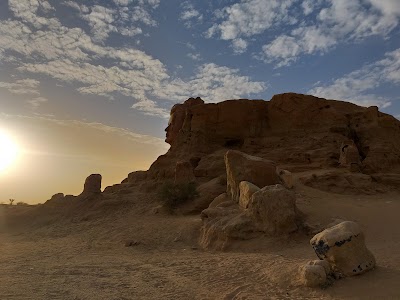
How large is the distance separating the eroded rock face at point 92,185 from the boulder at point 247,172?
12.2m

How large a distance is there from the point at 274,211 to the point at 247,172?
394 cm

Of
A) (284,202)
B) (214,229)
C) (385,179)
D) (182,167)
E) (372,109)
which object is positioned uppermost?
(372,109)

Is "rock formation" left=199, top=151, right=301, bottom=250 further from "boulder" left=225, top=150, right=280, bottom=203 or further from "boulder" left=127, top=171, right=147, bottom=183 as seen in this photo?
"boulder" left=127, top=171, right=147, bottom=183

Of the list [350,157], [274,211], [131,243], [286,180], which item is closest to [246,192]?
[274,211]

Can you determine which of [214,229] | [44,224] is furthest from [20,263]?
[44,224]

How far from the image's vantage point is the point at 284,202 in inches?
421

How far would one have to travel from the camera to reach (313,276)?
235 inches

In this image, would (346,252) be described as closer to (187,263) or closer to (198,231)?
(187,263)

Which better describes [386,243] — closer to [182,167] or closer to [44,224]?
[182,167]

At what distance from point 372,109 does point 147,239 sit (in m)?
20.4

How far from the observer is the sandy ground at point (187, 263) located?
6121 millimetres

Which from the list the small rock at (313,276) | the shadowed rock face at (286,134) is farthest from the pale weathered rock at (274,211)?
the shadowed rock face at (286,134)

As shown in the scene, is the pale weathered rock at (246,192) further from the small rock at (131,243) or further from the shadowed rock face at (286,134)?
the shadowed rock face at (286,134)

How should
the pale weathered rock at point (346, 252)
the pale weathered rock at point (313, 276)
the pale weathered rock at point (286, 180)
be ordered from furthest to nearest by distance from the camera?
the pale weathered rock at point (286, 180) < the pale weathered rock at point (346, 252) < the pale weathered rock at point (313, 276)
